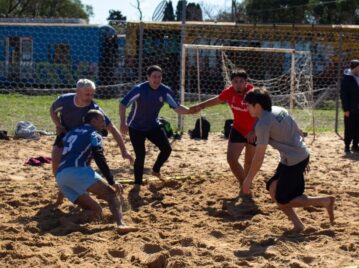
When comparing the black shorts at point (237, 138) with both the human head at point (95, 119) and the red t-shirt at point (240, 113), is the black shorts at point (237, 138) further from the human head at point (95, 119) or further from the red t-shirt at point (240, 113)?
the human head at point (95, 119)

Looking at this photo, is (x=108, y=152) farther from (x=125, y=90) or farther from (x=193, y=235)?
(x=125, y=90)

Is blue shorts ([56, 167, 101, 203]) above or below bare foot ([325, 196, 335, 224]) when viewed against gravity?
above

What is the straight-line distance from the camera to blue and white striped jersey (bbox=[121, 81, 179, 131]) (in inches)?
356

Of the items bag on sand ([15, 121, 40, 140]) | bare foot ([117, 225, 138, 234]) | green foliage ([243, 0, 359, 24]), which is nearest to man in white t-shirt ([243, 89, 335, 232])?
bare foot ([117, 225, 138, 234])

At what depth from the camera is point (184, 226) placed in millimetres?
7098

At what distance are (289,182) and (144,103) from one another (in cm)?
292

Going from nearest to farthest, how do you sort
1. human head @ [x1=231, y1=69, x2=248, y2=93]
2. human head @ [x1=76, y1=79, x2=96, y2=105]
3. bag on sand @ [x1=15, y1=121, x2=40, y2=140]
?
1. human head @ [x1=76, y1=79, x2=96, y2=105]
2. human head @ [x1=231, y1=69, x2=248, y2=93]
3. bag on sand @ [x1=15, y1=121, x2=40, y2=140]

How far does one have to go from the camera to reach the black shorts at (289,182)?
671 centimetres

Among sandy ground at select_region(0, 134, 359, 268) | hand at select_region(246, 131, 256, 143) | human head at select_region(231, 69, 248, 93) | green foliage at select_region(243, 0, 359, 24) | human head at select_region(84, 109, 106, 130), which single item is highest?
green foliage at select_region(243, 0, 359, 24)

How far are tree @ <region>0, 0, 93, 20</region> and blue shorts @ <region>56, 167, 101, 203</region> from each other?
40119 millimetres

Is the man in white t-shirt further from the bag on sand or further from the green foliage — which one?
the green foliage

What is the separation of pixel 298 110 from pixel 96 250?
13.3m

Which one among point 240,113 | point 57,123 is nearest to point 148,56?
point 240,113

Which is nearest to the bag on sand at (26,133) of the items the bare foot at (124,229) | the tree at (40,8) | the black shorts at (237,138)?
the black shorts at (237,138)
